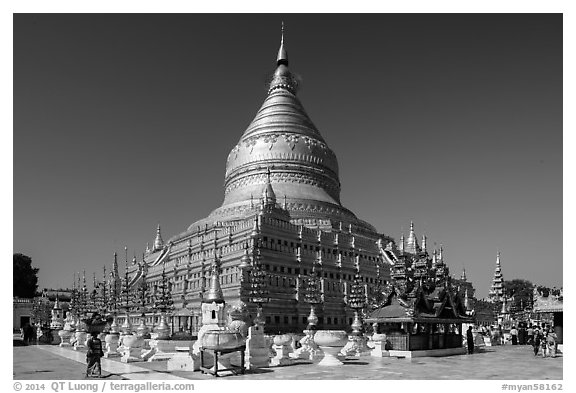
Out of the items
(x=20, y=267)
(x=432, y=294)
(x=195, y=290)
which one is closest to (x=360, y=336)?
(x=432, y=294)

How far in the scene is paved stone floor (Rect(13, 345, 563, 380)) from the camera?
22.7 m

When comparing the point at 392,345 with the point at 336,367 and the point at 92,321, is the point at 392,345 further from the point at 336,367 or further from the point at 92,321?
the point at 92,321

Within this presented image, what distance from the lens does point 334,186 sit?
271ft

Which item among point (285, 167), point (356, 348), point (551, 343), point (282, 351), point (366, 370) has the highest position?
point (285, 167)

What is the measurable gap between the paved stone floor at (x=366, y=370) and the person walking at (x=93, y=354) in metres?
0.49

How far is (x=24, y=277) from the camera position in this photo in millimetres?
100625

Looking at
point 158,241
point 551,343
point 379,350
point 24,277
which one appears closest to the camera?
point 551,343

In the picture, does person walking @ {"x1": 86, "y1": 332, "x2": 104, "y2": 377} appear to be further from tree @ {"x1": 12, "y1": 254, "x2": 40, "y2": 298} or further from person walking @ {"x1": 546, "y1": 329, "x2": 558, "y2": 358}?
tree @ {"x1": 12, "y1": 254, "x2": 40, "y2": 298}

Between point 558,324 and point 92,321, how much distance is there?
35.3 m

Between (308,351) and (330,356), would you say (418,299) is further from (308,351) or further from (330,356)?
(330,356)

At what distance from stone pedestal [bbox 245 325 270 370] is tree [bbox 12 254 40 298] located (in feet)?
266

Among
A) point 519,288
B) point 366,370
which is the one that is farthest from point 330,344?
point 519,288

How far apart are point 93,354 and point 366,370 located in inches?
442

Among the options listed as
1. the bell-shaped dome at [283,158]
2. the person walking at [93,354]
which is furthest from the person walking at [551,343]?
the bell-shaped dome at [283,158]
